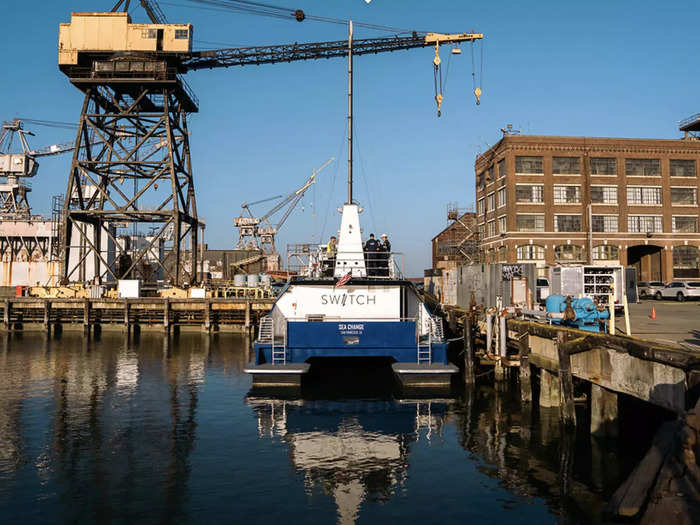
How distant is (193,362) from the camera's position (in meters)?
26.5

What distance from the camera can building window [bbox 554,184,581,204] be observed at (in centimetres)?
5962

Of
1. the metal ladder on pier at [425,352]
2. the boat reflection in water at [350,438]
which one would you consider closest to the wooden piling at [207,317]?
the boat reflection in water at [350,438]

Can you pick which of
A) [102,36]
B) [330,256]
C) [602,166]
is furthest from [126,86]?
[602,166]

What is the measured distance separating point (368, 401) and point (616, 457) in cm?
797

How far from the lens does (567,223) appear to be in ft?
195

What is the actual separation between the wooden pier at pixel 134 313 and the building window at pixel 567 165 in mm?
38942

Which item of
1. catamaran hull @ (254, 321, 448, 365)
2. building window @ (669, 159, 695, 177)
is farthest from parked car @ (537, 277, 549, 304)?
building window @ (669, 159, 695, 177)

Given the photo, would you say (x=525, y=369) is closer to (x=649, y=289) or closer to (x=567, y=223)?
(x=649, y=289)

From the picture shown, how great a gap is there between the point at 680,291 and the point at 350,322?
39.0 metres

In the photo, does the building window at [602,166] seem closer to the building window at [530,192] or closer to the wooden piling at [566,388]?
the building window at [530,192]

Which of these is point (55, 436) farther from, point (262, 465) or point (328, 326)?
point (328, 326)

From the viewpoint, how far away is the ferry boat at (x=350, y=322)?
1764cm

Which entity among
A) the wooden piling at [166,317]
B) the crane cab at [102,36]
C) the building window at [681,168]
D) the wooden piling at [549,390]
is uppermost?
the crane cab at [102,36]

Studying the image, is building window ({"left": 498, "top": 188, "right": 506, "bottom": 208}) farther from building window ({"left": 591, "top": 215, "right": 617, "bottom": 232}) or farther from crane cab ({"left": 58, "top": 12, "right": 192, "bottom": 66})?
crane cab ({"left": 58, "top": 12, "right": 192, "bottom": 66})
